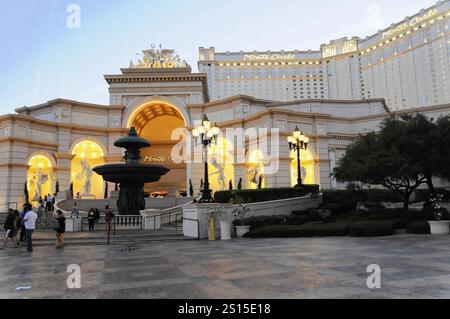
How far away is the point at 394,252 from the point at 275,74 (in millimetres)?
97975

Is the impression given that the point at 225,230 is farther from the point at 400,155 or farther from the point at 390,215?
the point at 400,155

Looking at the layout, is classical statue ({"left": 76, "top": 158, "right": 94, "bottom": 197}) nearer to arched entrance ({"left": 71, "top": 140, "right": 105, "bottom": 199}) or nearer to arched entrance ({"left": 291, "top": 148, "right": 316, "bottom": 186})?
arched entrance ({"left": 71, "top": 140, "right": 105, "bottom": 199})

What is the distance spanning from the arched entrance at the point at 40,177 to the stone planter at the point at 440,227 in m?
35.6

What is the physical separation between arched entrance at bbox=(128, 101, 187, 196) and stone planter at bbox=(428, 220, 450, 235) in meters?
33.9

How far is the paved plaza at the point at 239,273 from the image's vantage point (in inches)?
227

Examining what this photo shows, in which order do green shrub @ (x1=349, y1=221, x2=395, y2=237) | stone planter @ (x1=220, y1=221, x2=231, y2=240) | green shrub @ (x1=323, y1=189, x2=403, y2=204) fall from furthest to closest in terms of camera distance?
1. green shrub @ (x1=323, y1=189, x2=403, y2=204)
2. stone planter @ (x1=220, y1=221, x2=231, y2=240)
3. green shrub @ (x1=349, y1=221, x2=395, y2=237)

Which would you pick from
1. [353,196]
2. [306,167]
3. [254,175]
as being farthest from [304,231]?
[306,167]

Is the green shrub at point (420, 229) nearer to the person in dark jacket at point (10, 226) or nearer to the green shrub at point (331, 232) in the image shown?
the green shrub at point (331, 232)

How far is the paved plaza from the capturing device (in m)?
5.76

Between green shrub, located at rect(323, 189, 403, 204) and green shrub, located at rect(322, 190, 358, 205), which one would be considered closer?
green shrub, located at rect(323, 189, 403, 204)

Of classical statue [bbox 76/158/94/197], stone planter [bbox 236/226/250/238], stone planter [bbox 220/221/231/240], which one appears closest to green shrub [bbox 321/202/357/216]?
stone planter [bbox 236/226/250/238]

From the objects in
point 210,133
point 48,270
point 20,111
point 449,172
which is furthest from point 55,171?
point 449,172

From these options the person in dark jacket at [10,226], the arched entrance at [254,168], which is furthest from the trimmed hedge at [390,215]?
the person in dark jacket at [10,226]
